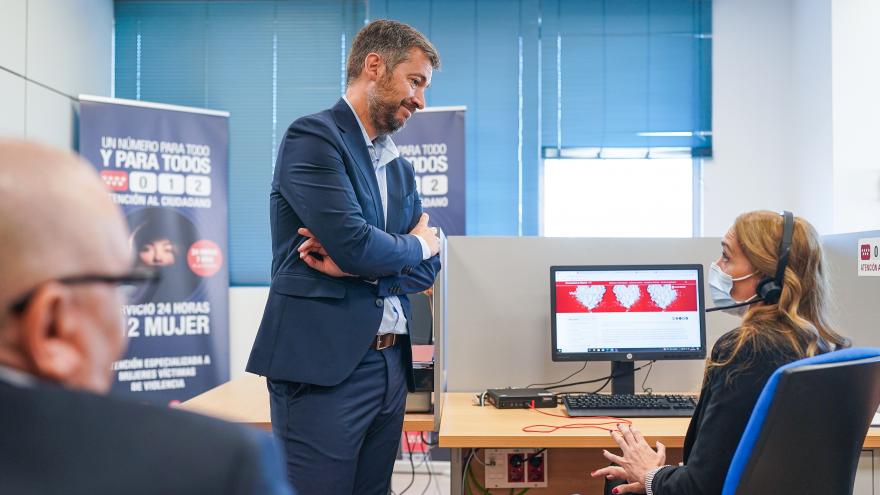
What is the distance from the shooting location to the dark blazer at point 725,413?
135cm

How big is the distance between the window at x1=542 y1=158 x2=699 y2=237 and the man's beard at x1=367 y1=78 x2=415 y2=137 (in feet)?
9.61

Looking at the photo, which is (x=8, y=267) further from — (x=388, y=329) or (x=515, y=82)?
(x=515, y=82)

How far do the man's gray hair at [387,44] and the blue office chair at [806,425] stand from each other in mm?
1105

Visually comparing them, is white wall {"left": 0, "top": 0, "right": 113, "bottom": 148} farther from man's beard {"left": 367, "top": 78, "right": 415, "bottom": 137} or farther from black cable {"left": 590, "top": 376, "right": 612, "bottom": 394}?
black cable {"left": 590, "top": 376, "right": 612, "bottom": 394}


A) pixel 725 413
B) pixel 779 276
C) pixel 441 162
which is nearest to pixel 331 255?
pixel 725 413

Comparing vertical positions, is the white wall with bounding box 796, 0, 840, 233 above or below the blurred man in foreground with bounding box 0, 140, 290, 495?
above

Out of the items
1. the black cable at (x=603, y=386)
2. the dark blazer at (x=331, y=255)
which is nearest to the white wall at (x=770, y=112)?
the black cable at (x=603, y=386)

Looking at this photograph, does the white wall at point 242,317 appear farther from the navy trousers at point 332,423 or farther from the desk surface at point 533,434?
the navy trousers at point 332,423

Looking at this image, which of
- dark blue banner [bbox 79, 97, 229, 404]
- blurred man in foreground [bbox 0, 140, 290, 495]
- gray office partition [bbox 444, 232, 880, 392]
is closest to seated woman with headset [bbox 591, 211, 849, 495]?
gray office partition [bbox 444, 232, 880, 392]

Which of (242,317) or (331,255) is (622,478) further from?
(242,317)

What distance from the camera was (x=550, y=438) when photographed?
182 cm

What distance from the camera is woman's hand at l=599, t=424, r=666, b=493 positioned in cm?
164

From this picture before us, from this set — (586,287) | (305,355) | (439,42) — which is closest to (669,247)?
(586,287)

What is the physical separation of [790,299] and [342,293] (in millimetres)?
978
